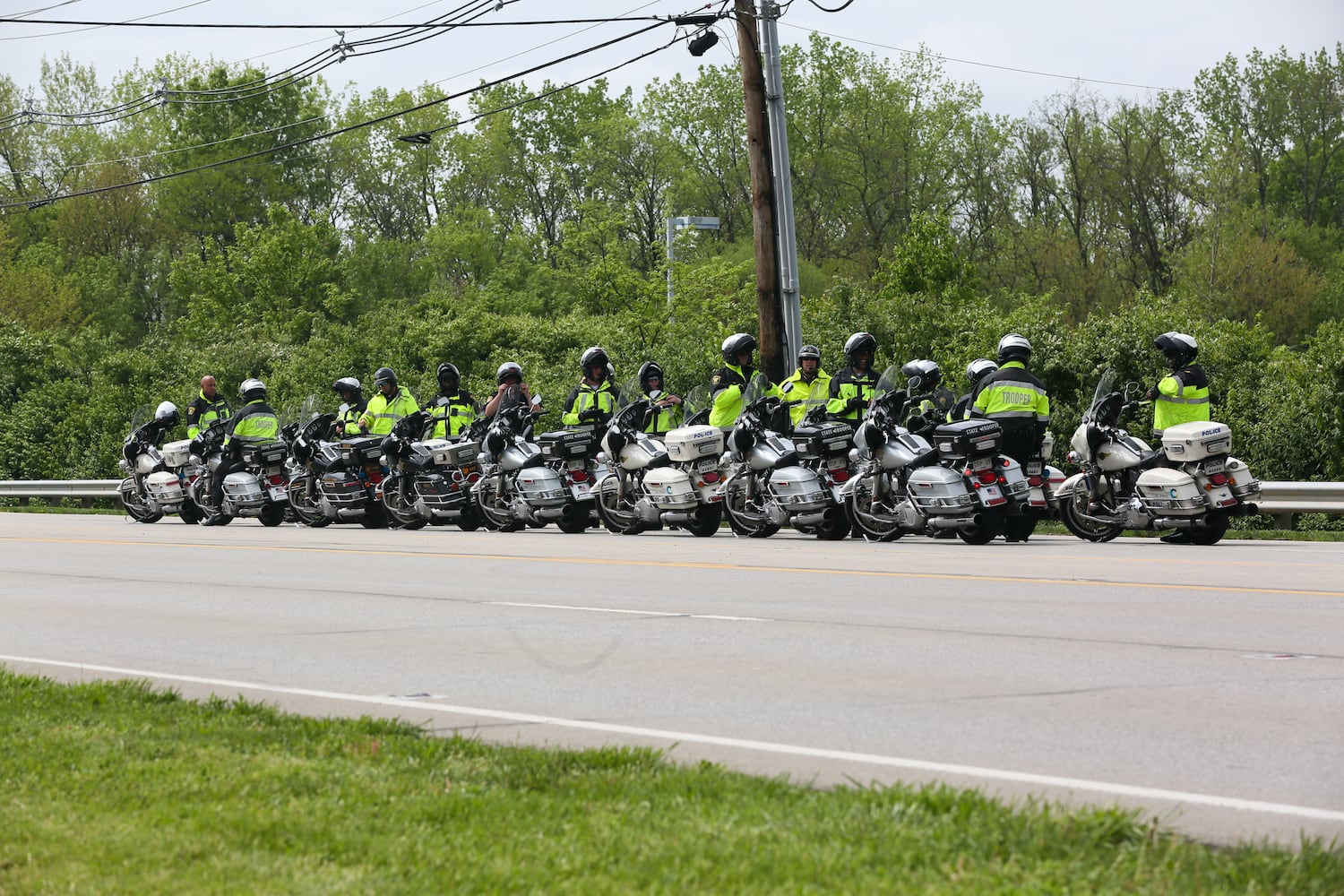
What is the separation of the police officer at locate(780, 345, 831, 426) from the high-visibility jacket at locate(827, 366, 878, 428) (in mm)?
312

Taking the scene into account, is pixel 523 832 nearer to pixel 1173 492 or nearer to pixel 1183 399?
pixel 1173 492

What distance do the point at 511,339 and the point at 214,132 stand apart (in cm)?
3468

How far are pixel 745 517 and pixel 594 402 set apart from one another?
10.8 feet

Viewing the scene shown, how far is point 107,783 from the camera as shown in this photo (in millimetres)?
6223

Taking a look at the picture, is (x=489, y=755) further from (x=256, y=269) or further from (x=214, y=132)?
(x=214, y=132)

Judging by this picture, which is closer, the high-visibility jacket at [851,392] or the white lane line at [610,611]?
the white lane line at [610,611]

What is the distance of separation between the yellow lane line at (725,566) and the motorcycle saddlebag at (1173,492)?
3724 millimetres

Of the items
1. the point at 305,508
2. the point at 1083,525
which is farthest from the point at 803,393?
the point at 305,508

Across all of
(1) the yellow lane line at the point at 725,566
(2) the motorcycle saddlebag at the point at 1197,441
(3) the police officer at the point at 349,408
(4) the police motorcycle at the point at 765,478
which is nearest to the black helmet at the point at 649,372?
(4) the police motorcycle at the point at 765,478

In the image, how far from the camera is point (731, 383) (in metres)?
20.3

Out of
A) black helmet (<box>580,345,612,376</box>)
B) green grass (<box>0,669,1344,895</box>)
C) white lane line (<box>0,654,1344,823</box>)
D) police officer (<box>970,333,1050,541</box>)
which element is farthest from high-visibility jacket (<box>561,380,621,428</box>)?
green grass (<box>0,669,1344,895</box>)

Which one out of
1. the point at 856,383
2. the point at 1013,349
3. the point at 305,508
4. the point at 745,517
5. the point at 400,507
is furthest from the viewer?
the point at 305,508

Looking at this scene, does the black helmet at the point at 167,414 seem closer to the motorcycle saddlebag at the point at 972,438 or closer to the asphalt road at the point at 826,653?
the asphalt road at the point at 826,653

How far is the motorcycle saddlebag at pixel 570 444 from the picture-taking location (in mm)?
21875
